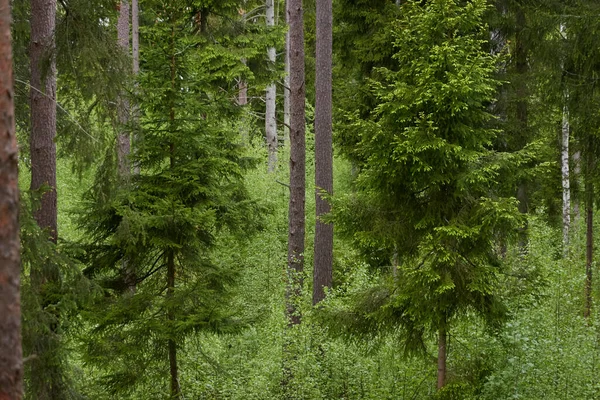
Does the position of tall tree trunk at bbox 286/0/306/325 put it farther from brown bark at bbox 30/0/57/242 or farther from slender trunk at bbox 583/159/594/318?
slender trunk at bbox 583/159/594/318

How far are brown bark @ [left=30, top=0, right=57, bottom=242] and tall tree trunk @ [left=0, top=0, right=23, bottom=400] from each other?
196 inches

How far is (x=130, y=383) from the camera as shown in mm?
8828

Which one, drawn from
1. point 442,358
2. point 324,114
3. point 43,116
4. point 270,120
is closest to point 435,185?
Result: point 442,358

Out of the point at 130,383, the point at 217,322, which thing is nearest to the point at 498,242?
the point at 217,322

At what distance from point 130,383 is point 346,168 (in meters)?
17.1

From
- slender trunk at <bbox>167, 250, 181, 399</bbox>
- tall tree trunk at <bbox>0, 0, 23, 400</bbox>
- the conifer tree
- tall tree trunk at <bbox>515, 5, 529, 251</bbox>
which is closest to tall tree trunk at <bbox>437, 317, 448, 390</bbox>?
the conifer tree

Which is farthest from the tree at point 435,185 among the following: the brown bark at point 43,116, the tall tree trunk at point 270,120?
the tall tree trunk at point 270,120

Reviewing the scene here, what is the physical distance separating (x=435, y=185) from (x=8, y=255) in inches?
214

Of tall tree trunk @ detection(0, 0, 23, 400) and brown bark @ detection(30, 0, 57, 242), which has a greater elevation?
brown bark @ detection(30, 0, 57, 242)

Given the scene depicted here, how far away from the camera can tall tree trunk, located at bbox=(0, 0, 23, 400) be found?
3.99 m

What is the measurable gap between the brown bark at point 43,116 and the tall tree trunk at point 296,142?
5.48 meters

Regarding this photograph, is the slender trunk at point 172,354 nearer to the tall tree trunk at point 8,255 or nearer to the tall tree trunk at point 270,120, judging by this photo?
the tall tree trunk at point 8,255

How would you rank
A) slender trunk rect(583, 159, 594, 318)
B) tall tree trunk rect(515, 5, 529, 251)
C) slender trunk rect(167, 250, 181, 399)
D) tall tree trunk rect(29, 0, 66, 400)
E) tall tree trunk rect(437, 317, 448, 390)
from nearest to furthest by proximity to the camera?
tall tree trunk rect(437, 317, 448, 390) < tall tree trunk rect(29, 0, 66, 400) < slender trunk rect(167, 250, 181, 399) < slender trunk rect(583, 159, 594, 318) < tall tree trunk rect(515, 5, 529, 251)

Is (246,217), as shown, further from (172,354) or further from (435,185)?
(435,185)
